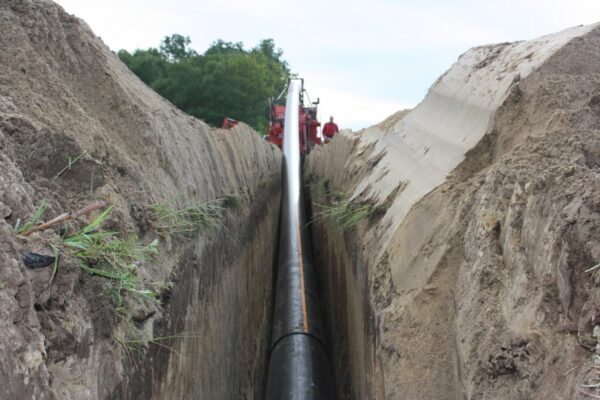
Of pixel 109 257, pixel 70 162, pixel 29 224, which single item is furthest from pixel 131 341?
pixel 70 162

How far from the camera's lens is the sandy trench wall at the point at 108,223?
229 centimetres

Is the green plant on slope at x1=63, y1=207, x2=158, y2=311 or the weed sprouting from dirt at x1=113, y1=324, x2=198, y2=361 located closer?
the green plant on slope at x1=63, y1=207, x2=158, y2=311

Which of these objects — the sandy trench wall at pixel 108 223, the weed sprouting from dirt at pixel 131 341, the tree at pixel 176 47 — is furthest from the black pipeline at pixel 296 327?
the tree at pixel 176 47

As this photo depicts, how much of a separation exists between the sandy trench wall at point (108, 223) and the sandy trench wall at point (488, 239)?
1423 millimetres

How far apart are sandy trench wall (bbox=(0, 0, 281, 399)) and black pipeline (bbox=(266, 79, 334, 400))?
0.54 meters

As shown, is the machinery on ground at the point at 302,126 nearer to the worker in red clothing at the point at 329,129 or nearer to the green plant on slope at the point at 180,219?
the worker in red clothing at the point at 329,129

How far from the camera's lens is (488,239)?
10.2 ft

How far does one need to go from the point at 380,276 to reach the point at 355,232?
1482 millimetres

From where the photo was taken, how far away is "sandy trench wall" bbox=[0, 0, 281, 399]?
2289mm

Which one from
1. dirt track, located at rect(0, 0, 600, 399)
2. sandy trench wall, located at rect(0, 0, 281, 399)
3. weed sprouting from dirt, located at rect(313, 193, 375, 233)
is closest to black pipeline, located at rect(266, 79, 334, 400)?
dirt track, located at rect(0, 0, 600, 399)

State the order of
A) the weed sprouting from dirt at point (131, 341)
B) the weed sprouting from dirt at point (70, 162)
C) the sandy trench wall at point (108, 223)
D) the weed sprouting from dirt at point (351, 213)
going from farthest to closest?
the weed sprouting from dirt at point (351, 213) < the weed sprouting from dirt at point (70, 162) < the weed sprouting from dirt at point (131, 341) < the sandy trench wall at point (108, 223)

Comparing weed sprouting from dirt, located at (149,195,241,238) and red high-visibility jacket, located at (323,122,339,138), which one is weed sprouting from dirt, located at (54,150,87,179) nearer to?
weed sprouting from dirt, located at (149,195,241,238)

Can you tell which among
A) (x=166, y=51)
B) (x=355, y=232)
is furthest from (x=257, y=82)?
(x=355, y=232)

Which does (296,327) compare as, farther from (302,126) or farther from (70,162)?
(302,126)
